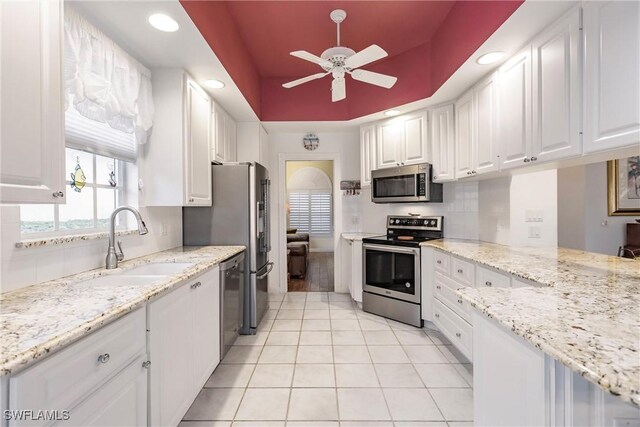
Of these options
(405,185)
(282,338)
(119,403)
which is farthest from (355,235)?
(119,403)

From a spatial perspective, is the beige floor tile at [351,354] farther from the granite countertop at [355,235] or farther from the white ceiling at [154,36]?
the white ceiling at [154,36]

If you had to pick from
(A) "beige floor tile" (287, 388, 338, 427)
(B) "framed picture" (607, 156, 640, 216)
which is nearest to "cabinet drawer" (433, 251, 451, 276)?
(A) "beige floor tile" (287, 388, 338, 427)

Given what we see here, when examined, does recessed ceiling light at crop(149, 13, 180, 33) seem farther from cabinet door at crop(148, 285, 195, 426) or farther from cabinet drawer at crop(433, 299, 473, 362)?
cabinet drawer at crop(433, 299, 473, 362)

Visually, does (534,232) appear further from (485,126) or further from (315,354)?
(315,354)

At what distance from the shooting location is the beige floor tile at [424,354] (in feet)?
7.68

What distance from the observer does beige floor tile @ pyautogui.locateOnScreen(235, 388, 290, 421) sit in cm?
172

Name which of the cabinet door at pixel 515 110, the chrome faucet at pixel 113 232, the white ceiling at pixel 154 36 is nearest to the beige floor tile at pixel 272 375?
the chrome faucet at pixel 113 232

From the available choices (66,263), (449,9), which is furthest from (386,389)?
(449,9)

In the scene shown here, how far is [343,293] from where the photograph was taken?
13.9 ft

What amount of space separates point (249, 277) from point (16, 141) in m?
2.13

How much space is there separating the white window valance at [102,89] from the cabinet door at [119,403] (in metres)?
1.37

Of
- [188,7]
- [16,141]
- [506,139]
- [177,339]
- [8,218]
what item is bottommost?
[177,339]

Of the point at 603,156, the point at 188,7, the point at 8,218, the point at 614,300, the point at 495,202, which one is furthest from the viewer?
the point at 495,202

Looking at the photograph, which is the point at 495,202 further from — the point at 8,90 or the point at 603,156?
the point at 8,90
